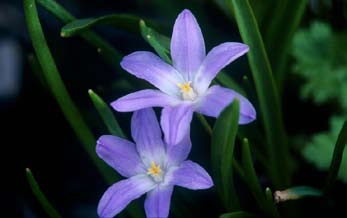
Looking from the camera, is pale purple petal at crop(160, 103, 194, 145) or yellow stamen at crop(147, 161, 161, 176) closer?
pale purple petal at crop(160, 103, 194, 145)

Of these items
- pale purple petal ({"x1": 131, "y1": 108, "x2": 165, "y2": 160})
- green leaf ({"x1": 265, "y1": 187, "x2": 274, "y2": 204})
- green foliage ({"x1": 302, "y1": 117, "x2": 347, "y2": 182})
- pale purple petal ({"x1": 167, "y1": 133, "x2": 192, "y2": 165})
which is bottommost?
green foliage ({"x1": 302, "y1": 117, "x2": 347, "y2": 182})

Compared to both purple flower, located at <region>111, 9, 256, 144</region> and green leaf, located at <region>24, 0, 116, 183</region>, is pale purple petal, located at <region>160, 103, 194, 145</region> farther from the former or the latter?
green leaf, located at <region>24, 0, 116, 183</region>

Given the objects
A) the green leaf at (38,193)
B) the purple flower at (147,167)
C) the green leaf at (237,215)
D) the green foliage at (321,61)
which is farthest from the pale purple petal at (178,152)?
the green foliage at (321,61)

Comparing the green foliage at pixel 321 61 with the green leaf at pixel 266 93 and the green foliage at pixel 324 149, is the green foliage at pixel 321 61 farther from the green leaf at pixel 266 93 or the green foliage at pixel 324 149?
the green leaf at pixel 266 93

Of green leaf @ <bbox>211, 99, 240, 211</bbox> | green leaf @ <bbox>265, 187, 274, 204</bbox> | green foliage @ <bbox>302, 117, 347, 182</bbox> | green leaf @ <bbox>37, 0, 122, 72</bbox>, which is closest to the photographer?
green leaf @ <bbox>211, 99, 240, 211</bbox>

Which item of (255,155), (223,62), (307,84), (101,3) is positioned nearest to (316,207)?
(255,155)

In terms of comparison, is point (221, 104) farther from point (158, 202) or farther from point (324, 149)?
point (324, 149)

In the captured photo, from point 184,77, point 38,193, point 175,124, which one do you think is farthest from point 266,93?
point 38,193

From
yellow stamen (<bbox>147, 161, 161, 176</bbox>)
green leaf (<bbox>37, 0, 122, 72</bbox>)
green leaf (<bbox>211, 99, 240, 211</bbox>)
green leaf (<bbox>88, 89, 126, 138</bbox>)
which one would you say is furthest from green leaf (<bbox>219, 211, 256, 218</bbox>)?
green leaf (<bbox>37, 0, 122, 72</bbox>)
